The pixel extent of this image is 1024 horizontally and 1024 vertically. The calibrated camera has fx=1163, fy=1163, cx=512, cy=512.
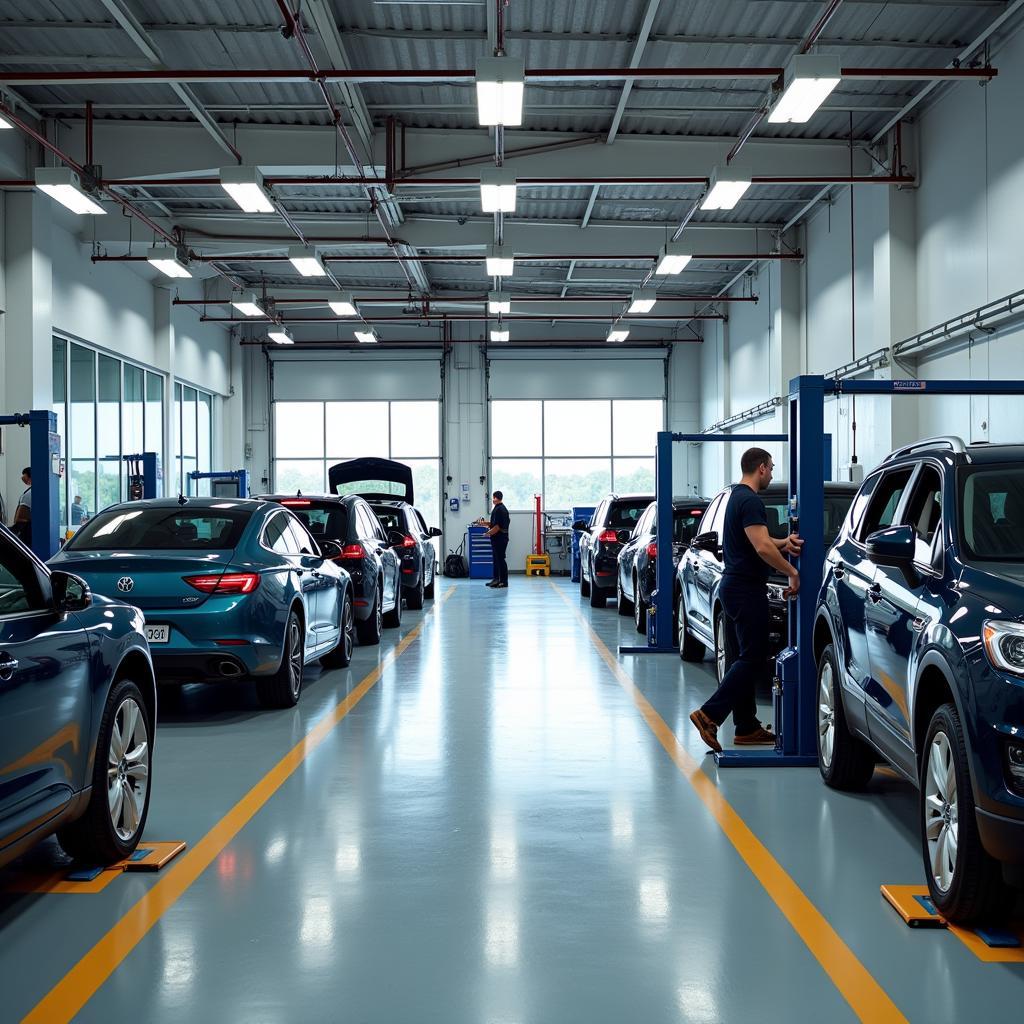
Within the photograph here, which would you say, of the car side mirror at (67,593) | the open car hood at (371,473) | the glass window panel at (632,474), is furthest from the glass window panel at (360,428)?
the car side mirror at (67,593)

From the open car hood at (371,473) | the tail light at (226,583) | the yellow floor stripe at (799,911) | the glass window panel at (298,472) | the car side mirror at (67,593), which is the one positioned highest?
→ the glass window panel at (298,472)

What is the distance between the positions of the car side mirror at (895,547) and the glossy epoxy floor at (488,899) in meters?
1.29

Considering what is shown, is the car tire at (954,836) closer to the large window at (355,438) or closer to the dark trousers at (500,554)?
the dark trousers at (500,554)

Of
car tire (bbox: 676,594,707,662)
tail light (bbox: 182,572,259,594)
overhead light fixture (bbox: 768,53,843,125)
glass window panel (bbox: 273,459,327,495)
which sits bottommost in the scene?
car tire (bbox: 676,594,707,662)

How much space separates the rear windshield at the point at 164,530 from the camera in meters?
8.33

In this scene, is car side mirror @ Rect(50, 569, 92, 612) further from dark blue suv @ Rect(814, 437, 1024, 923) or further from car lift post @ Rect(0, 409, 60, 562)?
car lift post @ Rect(0, 409, 60, 562)

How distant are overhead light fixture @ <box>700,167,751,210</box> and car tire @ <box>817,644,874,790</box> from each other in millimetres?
9032

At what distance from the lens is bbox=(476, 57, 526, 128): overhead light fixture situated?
34.0 ft

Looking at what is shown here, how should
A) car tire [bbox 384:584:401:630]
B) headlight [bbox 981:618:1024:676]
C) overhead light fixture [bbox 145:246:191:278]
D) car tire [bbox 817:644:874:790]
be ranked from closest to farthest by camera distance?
headlight [bbox 981:618:1024:676], car tire [bbox 817:644:874:790], car tire [bbox 384:584:401:630], overhead light fixture [bbox 145:246:191:278]

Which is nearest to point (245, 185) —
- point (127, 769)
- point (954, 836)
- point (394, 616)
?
point (394, 616)

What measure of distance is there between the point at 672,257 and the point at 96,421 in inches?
429

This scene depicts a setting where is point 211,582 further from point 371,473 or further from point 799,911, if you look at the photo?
point 371,473

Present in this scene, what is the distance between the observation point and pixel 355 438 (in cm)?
3134

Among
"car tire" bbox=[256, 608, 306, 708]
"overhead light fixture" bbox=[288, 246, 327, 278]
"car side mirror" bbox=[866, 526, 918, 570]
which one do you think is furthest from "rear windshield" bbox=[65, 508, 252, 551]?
"overhead light fixture" bbox=[288, 246, 327, 278]
